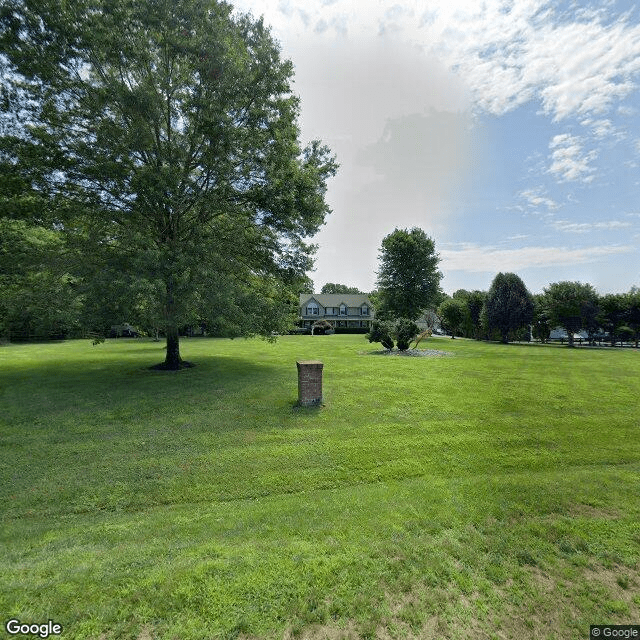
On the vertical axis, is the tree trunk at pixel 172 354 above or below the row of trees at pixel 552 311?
below

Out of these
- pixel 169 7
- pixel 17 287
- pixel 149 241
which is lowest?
pixel 17 287

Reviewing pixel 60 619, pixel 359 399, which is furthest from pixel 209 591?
pixel 359 399

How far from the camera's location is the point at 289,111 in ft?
57.0

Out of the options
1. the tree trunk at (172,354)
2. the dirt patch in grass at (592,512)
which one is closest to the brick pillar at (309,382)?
the dirt patch in grass at (592,512)

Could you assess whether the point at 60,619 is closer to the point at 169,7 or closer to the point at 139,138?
the point at 139,138

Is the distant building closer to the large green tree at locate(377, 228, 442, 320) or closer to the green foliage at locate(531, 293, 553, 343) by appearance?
the large green tree at locate(377, 228, 442, 320)

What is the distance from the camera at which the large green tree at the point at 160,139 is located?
45.6ft

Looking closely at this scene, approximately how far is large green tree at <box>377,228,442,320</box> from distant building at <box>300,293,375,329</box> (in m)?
15.2

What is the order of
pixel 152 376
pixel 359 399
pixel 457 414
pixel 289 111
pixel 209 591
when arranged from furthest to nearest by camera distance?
pixel 289 111, pixel 152 376, pixel 359 399, pixel 457 414, pixel 209 591

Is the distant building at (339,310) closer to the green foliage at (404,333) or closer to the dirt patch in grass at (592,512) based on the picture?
the green foliage at (404,333)

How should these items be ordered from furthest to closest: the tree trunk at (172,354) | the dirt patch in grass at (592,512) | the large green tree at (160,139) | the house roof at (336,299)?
1. the house roof at (336,299)
2. the tree trunk at (172,354)
3. the large green tree at (160,139)
4. the dirt patch in grass at (592,512)

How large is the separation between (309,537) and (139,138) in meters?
16.8

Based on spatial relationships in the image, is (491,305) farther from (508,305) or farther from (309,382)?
(309,382)

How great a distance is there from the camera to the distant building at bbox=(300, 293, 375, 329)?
230 ft
